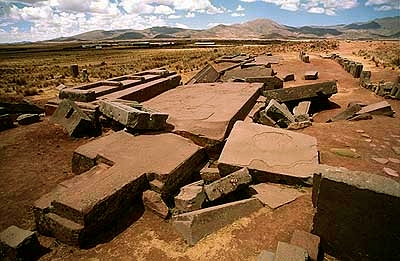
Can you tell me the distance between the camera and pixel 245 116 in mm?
7406

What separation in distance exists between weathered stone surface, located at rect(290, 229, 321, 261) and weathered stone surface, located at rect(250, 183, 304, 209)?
67 cm

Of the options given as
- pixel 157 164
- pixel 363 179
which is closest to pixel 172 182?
pixel 157 164

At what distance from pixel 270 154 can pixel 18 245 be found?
3.73m

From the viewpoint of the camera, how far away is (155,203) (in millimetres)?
3969

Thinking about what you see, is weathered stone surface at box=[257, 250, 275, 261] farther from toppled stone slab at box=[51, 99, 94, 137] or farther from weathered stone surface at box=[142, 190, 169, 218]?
toppled stone slab at box=[51, 99, 94, 137]

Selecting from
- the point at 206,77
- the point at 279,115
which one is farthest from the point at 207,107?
the point at 206,77

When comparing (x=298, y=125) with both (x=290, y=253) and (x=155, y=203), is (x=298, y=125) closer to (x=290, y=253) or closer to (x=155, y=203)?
(x=155, y=203)

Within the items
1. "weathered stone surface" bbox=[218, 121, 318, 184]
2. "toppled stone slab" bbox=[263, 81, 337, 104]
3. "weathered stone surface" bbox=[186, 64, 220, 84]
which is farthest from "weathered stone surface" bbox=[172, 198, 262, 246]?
"weathered stone surface" bbox=[186, 64, 220, 84]

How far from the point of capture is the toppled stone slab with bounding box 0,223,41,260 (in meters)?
3.13

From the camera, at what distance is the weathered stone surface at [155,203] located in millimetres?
3892

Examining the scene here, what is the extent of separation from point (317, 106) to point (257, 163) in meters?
6.34

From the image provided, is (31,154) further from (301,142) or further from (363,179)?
(363,179)

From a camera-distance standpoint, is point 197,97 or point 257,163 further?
point 197,97

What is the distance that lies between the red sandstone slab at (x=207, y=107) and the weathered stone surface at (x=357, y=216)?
271 centimetres
